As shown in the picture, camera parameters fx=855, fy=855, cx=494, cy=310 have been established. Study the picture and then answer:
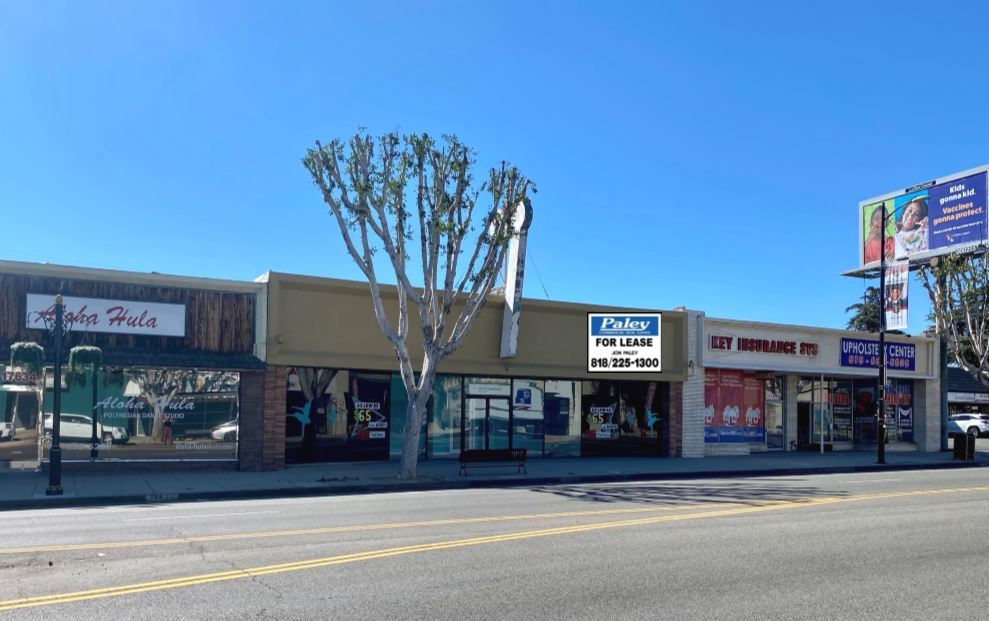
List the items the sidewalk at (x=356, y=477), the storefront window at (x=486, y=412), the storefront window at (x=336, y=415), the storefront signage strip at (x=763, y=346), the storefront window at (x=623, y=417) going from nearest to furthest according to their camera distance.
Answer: the sidewalk at (x=356, y=477) < the storefront window at (x=336, y=415) < the storefront window at (x=486, y=412) < the storefront window at (x=623, y=417) < the storefront signage strip at (x=763, y=346)

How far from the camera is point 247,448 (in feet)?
70.8

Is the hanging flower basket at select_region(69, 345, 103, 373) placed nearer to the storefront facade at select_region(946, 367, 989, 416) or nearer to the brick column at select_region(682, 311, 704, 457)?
the brick column at select_region(682, 311, 704, 457)

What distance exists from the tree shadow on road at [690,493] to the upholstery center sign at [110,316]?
32.2 feet

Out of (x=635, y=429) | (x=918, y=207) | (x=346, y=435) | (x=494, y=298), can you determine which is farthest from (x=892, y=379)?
(x=346, y=435)

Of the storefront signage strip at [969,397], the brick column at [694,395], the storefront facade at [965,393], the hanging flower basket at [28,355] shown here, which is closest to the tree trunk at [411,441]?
the hanging flower basket at [28,355]

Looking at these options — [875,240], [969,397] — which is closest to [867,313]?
[969,397]

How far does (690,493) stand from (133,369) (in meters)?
13.3

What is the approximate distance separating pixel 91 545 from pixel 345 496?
23.9 ft

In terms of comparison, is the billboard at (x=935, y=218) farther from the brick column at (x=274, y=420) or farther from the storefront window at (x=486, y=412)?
the brick column at (x=274, y=420)

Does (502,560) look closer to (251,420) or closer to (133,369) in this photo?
(251,420)

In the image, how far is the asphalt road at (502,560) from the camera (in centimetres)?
721

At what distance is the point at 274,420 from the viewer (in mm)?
21781

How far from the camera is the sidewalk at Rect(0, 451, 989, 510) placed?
16.8 m

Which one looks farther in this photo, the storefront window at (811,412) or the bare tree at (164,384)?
the storefront window at (811,412)
